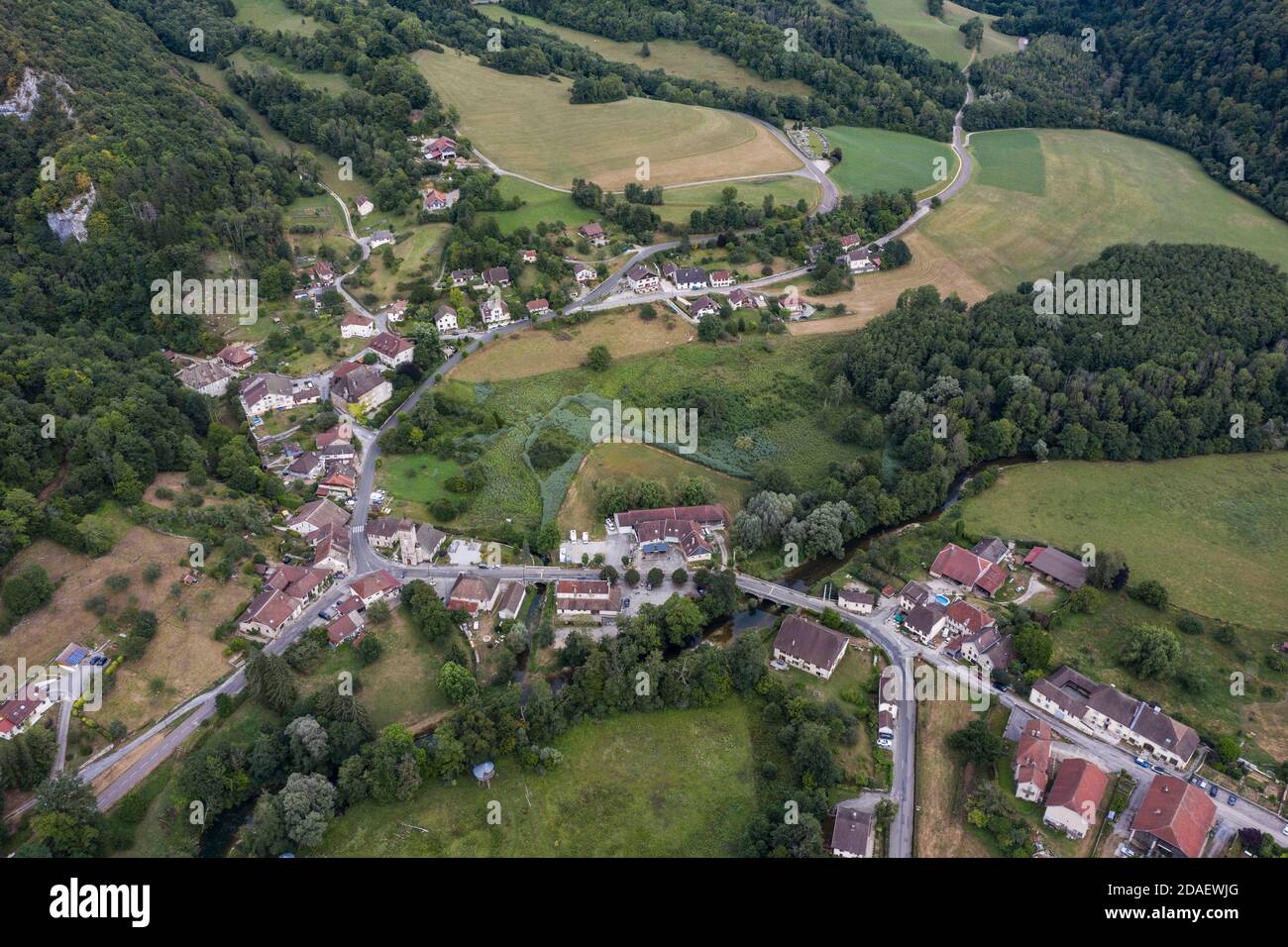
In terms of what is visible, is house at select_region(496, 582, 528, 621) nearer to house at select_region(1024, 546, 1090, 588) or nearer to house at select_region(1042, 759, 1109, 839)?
house at select_region(1042, 759, 1109, 839)

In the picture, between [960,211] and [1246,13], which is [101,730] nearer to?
[960,211]

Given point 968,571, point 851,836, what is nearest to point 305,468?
point 851,836

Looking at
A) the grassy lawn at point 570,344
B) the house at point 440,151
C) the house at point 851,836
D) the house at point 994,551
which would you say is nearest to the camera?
the house at point 851,836

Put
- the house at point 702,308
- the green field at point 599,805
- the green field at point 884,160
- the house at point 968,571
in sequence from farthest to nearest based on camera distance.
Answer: the green field at point 884,160 < the house at point 702,308 < the house at point 968,571 < the green field at point 599,805

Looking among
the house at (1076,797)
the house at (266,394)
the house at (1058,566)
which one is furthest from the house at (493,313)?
the house at (1076,797)

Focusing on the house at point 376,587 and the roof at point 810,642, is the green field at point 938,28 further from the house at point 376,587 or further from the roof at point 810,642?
the house at point 376,587

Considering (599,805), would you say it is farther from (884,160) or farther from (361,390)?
(884,160)

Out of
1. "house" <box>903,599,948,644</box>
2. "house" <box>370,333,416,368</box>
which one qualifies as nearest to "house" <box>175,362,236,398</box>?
"house" <box>370,333,416,368</box>
